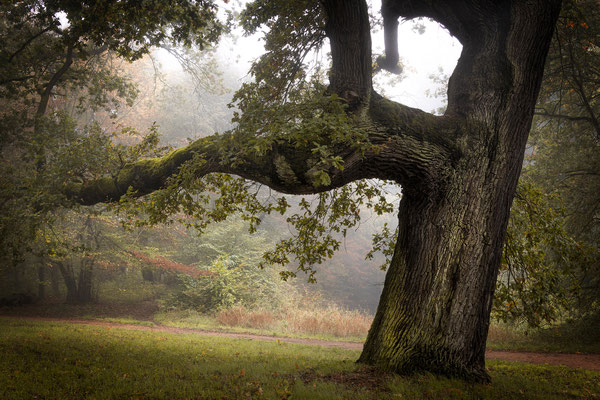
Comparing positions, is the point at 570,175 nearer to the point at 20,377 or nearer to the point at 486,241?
the point at 486,241

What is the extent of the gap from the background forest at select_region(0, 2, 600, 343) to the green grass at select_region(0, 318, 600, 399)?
1.31 meters

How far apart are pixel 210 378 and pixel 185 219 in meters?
7.02

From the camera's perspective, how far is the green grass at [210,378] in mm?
3944

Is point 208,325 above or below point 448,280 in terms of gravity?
below

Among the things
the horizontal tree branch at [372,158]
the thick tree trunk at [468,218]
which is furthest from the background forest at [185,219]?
the thick tree trunk at [468,218]

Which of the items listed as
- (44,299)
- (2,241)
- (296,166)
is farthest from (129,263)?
(296,166)

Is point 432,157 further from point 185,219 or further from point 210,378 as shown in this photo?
point 185,219

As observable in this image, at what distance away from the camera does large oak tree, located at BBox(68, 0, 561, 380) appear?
14.6 feet

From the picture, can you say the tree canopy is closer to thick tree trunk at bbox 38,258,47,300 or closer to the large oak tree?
the large oak tree

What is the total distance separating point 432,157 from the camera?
4.83m

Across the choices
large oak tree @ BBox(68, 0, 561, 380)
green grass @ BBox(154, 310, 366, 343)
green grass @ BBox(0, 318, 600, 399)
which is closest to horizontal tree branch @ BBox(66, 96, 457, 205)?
large oak tree @ BBox(68, 0, 561, 380)

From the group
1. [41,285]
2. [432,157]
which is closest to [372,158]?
[432,157]

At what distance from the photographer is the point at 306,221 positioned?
269 inches

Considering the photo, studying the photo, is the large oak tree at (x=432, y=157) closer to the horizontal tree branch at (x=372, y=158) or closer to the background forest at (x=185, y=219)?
the horizontal tree branch at (x=372, y=158)
